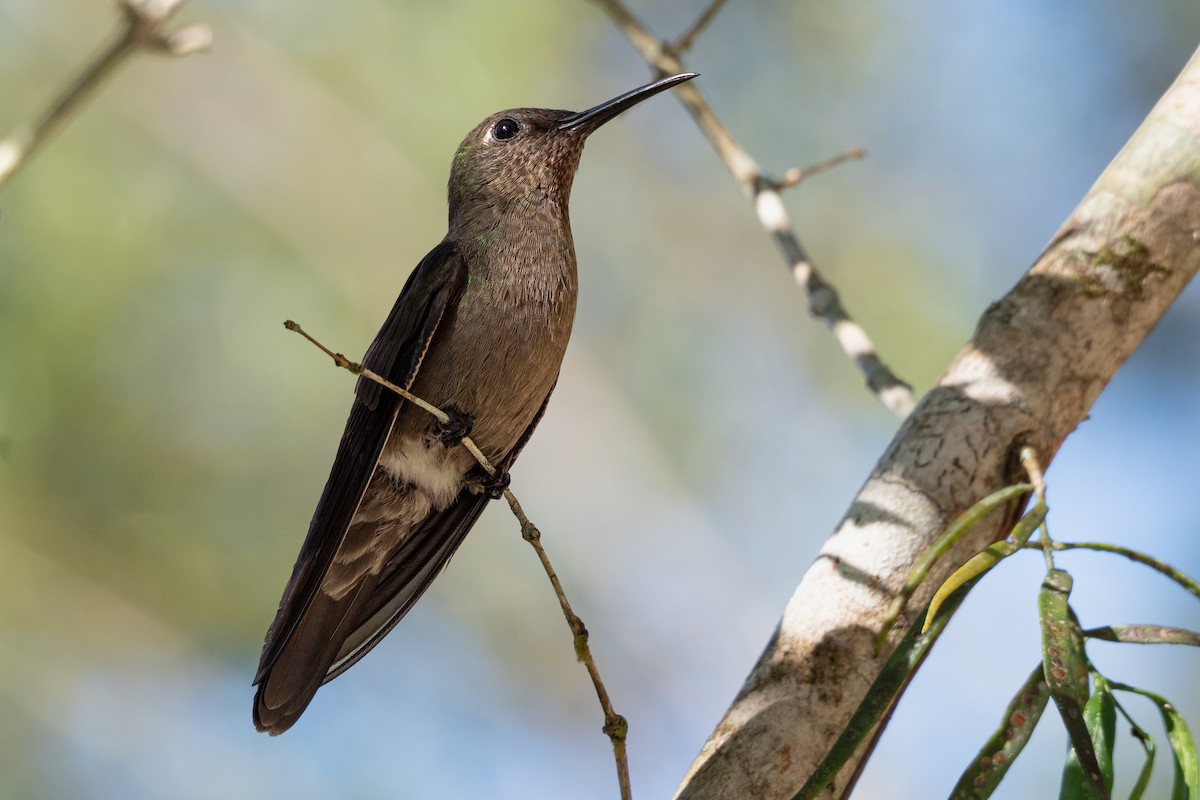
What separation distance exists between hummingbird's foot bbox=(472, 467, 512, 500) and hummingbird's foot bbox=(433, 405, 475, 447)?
0.18m

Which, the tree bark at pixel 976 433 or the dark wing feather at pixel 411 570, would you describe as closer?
the tree bark at pixel 976 433

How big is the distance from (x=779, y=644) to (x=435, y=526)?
5.65ft

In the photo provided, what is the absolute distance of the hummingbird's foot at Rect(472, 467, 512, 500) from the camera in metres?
3.61

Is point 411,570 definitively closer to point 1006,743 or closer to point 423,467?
point 423,467

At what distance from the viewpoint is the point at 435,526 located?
3795 mm

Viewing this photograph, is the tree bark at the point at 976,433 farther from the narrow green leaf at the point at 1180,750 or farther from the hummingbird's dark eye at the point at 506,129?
the hummingbird's dark eye at the point at 506,129

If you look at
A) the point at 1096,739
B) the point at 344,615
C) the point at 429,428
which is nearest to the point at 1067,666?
the point at 1096,739

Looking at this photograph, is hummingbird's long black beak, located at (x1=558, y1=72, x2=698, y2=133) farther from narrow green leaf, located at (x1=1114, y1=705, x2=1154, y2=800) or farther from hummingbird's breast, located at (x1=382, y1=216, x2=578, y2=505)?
narrow green leaf, located at (x1=1114, y1=705, x2=1154, y2=800)

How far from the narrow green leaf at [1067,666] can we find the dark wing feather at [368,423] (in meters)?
1.96

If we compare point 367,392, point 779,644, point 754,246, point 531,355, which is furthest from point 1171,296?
point 754,246

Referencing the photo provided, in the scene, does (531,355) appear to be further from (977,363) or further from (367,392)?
(977,363)

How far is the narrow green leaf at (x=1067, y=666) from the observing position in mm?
1629

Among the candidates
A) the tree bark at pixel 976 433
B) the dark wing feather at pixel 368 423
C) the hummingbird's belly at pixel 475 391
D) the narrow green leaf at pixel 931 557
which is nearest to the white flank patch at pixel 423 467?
the hummingbird's belly at pixel 475 391

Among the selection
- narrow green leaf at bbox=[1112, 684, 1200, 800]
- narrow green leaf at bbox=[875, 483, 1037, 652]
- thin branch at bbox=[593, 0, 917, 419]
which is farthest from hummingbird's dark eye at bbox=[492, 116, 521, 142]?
narrow green leaf at bbox=[1112, 684, 1200, 800]
